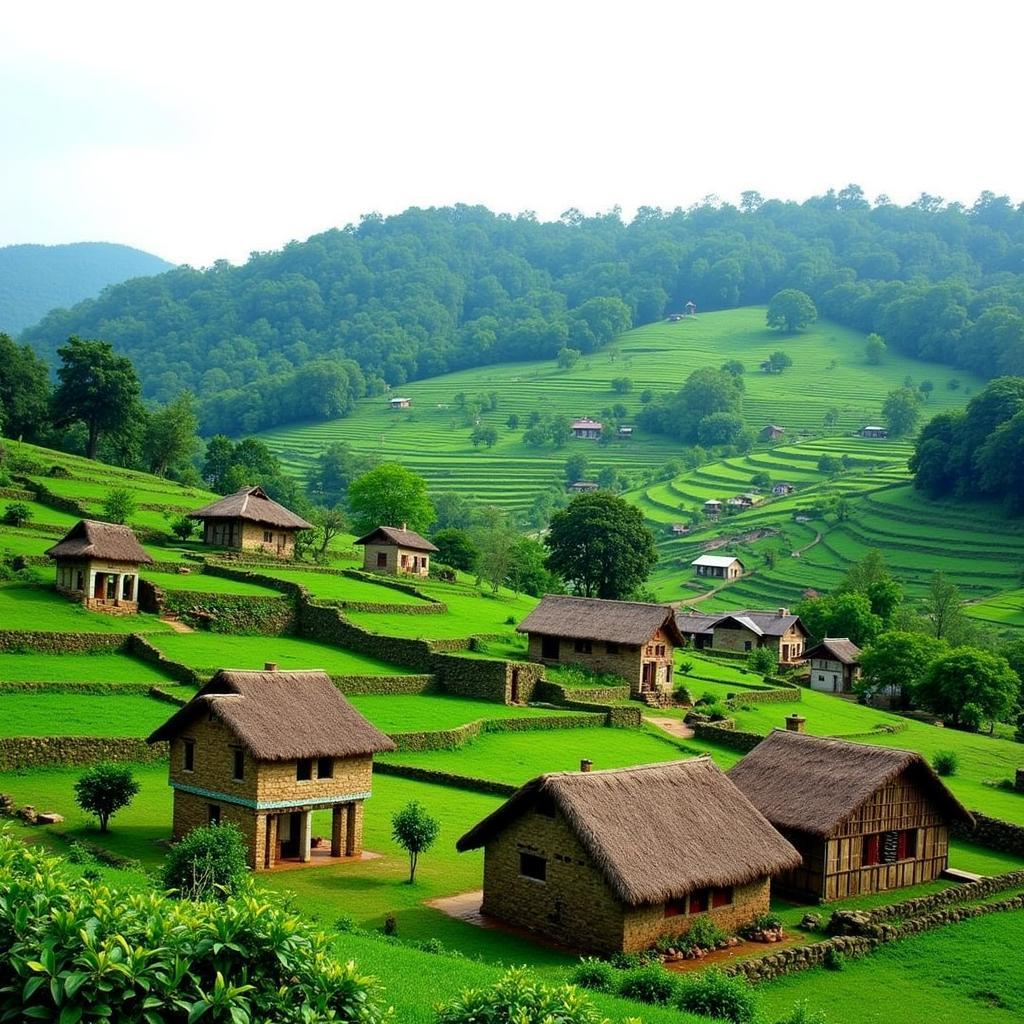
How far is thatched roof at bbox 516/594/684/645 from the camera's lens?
5553 centimetres

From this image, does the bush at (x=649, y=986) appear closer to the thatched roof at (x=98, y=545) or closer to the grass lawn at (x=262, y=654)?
the grass lawn at (x=262, y=654)

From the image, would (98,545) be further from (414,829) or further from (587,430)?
(587,430)

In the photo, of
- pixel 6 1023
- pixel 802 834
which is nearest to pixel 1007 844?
pixel 802 834

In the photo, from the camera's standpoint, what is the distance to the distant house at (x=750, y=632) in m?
79.9

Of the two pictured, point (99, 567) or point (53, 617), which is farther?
point (99, 567)

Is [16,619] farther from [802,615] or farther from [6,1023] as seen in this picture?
[802,615]

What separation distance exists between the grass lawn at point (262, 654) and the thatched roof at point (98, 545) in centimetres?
403

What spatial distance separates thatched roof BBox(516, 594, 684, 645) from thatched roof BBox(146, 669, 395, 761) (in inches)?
991

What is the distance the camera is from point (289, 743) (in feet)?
96.7

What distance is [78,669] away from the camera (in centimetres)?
4253

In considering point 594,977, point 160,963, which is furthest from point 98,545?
point 160,963

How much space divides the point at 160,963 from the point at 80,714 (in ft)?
86.5

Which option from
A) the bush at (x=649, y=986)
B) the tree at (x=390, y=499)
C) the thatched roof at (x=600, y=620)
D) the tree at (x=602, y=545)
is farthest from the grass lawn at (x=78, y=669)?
the tree at (x=390, y=499)

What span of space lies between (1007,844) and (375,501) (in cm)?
5443
